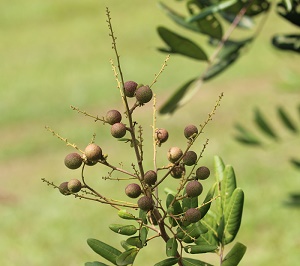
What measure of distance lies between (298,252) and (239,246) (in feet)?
10.1

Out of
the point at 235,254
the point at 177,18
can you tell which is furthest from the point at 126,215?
the point at 177,18

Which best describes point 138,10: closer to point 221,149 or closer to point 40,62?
point 40,62

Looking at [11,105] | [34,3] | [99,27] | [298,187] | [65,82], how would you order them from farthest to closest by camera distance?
1. [34,3]
2. [99,27]
3. [65,82]
4. [11,105]
5. [298,187]

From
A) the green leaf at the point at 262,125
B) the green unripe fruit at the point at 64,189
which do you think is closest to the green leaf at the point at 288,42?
the green unripe fruit at the point at 64,189

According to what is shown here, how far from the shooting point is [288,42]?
4.54ft

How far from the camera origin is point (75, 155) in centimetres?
81

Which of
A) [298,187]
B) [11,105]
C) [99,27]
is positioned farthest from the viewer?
[99,27]

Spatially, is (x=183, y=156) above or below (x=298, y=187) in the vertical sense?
above

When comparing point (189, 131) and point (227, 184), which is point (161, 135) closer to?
point (189, 131)

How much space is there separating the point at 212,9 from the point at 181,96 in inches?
7.8

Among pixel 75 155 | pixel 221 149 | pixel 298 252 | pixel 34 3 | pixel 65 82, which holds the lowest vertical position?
pixel 34 3

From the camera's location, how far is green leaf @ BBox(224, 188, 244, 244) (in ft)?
3.05

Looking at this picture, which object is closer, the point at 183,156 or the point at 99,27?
the point at 183,156

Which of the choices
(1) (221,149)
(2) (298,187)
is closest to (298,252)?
(2) (298,187)
